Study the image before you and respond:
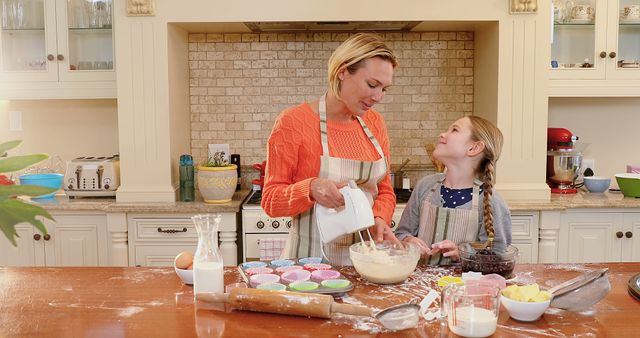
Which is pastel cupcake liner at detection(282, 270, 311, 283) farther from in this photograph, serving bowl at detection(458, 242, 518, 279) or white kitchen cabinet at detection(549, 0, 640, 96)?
white kitchen cabinet at detection(549, 0, 640, 96)

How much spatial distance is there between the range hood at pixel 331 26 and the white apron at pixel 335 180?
1391mm

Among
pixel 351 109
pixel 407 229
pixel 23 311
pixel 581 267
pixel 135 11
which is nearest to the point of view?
pixel 23 311

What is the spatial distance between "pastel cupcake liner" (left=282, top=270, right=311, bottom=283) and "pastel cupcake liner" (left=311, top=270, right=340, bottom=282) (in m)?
0.02

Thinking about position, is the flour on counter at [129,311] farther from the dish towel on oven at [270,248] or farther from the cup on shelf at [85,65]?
the cup on shelf at [85,65]

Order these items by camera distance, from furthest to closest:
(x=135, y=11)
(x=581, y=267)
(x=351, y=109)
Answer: (x=135, y=11)
(x=351, y=109)
(x=581, y=267)

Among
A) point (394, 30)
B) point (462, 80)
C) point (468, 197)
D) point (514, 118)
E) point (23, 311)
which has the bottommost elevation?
point (23, 311)

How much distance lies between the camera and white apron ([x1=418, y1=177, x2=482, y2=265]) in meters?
2.35

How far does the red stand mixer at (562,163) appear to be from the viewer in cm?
384

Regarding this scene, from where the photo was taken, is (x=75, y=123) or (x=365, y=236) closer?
(x=365, y=236)

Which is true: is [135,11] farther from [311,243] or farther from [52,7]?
[311,243]

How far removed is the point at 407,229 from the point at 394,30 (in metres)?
1.89

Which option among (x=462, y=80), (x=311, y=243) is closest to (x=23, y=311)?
(x=311, y=243)

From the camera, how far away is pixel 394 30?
4055 mm

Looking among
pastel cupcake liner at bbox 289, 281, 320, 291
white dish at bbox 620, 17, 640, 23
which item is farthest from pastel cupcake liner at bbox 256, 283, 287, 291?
white dish at bbox 620, 17, 640, 23
